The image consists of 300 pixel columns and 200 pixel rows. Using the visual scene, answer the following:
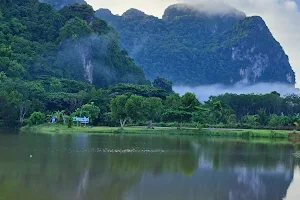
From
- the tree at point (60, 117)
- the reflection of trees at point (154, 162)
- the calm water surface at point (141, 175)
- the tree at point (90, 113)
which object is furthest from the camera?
the tree at point (90, 113)

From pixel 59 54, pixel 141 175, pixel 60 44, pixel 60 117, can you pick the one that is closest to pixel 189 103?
pixel 60 117

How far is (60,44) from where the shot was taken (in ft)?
379

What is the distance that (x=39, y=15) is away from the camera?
12344 centimetres

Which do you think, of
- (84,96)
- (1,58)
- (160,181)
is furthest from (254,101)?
(160,181)

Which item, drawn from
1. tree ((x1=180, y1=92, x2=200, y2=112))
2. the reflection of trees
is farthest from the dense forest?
the reflection of trees

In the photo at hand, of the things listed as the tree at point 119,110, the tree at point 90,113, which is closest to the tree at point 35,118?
the tree at point 90,113

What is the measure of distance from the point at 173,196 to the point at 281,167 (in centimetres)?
→ 1248

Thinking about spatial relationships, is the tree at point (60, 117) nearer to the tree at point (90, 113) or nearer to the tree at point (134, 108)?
the tree at point (90, 113)

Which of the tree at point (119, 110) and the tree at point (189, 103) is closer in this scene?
the tree at point (119, 110)

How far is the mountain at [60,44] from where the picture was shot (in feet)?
350

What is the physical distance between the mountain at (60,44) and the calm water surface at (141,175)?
74.7 metres

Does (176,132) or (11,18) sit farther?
(11,18)

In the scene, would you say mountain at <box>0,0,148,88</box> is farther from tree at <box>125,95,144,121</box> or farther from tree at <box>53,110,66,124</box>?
tree at <box>125,95,144,121</box>

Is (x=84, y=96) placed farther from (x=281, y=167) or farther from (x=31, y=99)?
(x=281, y=167)
